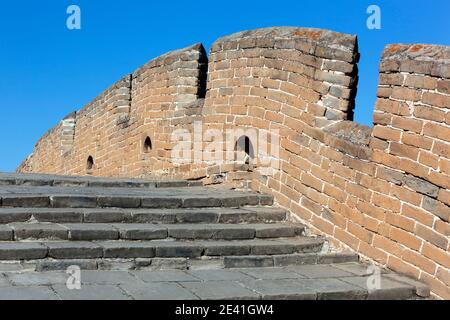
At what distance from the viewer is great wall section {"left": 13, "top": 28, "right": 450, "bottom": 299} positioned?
5508 millimetres

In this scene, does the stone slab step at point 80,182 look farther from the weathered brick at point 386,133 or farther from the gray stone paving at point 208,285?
the weathered brick at point 386,133

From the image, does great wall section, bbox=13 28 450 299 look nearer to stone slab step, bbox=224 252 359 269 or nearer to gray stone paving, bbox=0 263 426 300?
stone slab step, bbox=224 252 359 269

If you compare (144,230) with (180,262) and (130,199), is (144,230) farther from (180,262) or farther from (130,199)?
(130,199)

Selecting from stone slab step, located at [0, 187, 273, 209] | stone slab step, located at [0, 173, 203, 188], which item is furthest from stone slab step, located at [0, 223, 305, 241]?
stone slab step, located at [0, 173, 203, 188]

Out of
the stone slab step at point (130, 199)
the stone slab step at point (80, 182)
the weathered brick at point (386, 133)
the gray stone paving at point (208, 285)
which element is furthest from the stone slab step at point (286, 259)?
the stone slab step at point (80, 182)

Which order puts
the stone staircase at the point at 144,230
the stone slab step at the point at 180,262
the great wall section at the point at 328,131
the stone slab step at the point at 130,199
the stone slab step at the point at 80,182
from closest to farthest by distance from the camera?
the stone slab step at the point at 180,262
the stone staircase at the point at 144,230
the great wall section at the point at 328,131
the stone slab step at the point at 130,199
the stone slab step at the point at 80,182

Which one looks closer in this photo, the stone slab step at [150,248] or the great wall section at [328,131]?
the stone slab step at [150,248]

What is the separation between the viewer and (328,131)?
21.9ft

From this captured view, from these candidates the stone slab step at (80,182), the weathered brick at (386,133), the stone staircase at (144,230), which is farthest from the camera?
the stone slab step at (80,182)

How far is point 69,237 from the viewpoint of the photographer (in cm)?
545

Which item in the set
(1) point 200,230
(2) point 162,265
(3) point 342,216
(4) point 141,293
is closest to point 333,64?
(3) point 342,216

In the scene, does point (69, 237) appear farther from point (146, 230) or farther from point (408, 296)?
point (408, 296)

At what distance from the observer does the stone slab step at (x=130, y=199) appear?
601 cm
